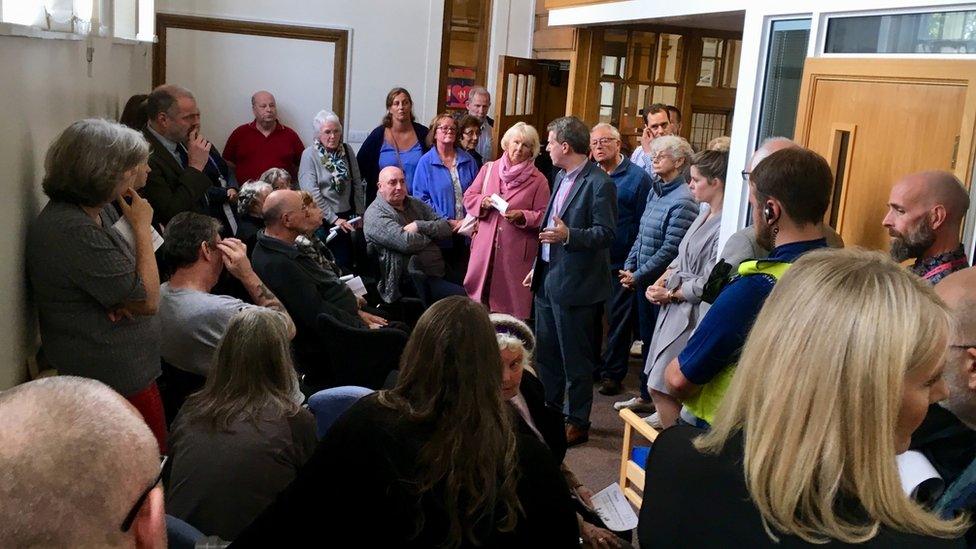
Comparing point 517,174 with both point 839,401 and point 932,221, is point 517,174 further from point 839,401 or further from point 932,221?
point 839,401

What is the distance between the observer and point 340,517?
1.61 metres

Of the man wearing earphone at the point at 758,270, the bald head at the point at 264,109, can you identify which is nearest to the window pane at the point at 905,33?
the man wearing earphone at the point at 758,270

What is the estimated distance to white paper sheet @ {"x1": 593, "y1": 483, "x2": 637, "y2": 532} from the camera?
7.73ft

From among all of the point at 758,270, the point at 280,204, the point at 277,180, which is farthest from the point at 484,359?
the point at 277,180

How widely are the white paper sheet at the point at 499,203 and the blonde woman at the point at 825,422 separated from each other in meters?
3.75

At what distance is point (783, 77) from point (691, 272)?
1017 millimetres

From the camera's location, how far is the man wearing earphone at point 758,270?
2.10 metres

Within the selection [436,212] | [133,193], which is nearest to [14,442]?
[133,193]

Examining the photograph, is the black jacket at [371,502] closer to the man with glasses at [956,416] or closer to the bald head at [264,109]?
the man with glasses at [956,416]

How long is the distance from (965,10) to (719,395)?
6.05ft

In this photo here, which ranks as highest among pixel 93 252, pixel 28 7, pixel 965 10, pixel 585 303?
pixel 965 10

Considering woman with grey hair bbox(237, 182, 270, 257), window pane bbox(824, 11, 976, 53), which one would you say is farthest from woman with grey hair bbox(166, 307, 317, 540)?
window pane bbox(824, 11, 976, 53)

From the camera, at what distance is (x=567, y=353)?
4.29m

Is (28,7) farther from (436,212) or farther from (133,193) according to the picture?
(436,212)
